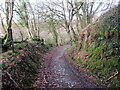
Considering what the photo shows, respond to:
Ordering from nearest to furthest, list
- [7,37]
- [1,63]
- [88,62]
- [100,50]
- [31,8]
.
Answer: [1,63], [100,50], [88,62], [7,37], [31,8]

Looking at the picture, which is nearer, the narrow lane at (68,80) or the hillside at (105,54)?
the narrow lane at (68,80)

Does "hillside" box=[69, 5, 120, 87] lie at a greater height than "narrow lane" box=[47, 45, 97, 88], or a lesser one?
greater

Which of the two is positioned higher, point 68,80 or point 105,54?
point 105,54

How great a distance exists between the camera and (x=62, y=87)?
17.5ft

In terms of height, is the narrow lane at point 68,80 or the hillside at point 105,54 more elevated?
the hillside at point 105,54

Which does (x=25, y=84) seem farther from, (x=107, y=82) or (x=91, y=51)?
(x=91, y=51)

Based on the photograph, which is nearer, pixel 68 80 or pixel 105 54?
pixel 68 80

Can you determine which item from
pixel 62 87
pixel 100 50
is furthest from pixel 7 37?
pixel 100 50

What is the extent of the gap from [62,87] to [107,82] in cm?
242

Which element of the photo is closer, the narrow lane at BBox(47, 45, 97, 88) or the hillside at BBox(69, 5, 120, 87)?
the narrow lane at BBox(47, 45, 97, 88)

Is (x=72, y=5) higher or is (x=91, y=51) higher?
(x=72, y=5)

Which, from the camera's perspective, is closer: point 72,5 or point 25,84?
point 25,84

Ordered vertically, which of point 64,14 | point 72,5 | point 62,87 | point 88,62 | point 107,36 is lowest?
point 62,87

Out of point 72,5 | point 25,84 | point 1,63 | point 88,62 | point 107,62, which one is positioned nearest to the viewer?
point 25,84
